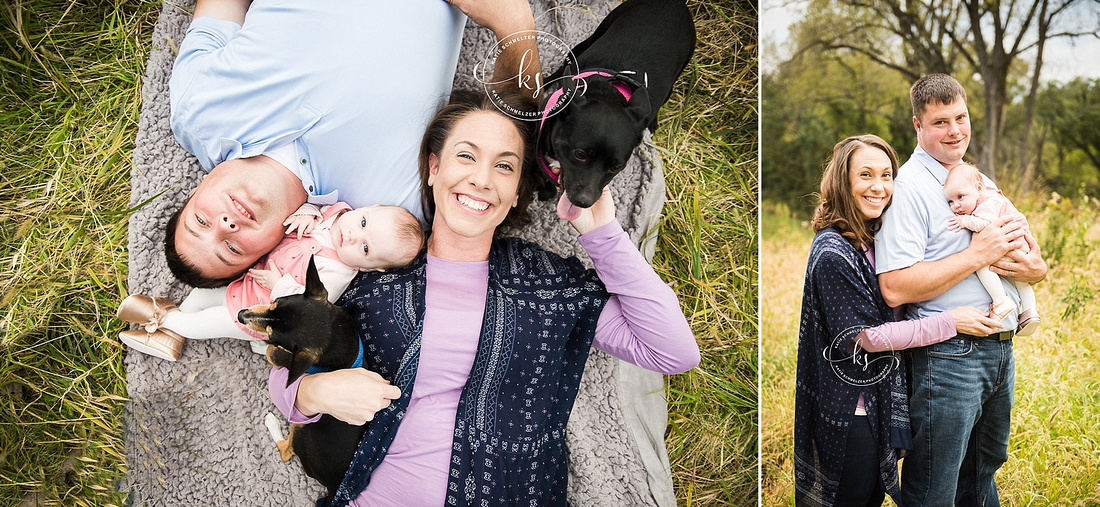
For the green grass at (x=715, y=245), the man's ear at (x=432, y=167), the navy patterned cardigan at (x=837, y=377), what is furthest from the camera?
the green grass at (x=715, y=245)

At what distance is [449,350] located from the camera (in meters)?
1.57

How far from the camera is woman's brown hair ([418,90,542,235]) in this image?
5.08 ft

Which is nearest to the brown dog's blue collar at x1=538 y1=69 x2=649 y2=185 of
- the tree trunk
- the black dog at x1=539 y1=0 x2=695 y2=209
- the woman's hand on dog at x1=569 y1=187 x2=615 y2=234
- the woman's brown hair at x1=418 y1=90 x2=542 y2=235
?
the black dog at x1=539 y1=0 x2=695 y2=209

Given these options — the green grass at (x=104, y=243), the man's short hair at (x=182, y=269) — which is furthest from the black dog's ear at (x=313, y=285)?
the green grass at (x=104, y=243)

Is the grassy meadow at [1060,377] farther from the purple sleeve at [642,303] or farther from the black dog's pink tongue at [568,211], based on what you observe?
the black dog's pink tongue at [568,211]

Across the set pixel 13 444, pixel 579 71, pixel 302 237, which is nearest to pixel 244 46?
pixel 302 237

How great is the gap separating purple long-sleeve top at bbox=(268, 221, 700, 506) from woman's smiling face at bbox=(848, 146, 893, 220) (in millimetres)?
472

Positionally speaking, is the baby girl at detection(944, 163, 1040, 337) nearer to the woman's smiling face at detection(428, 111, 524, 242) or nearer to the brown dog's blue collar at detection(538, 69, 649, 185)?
the brown dog's blue collar at detection(538, 69, 649, 185)

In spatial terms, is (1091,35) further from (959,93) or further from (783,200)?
(783,200)

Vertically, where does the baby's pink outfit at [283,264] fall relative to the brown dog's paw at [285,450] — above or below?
above

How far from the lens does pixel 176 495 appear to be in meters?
1.74

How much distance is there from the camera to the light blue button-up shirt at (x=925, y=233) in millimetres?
1286

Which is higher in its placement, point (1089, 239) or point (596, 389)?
point (1089, 239)

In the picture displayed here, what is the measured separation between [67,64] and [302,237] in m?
0.86
